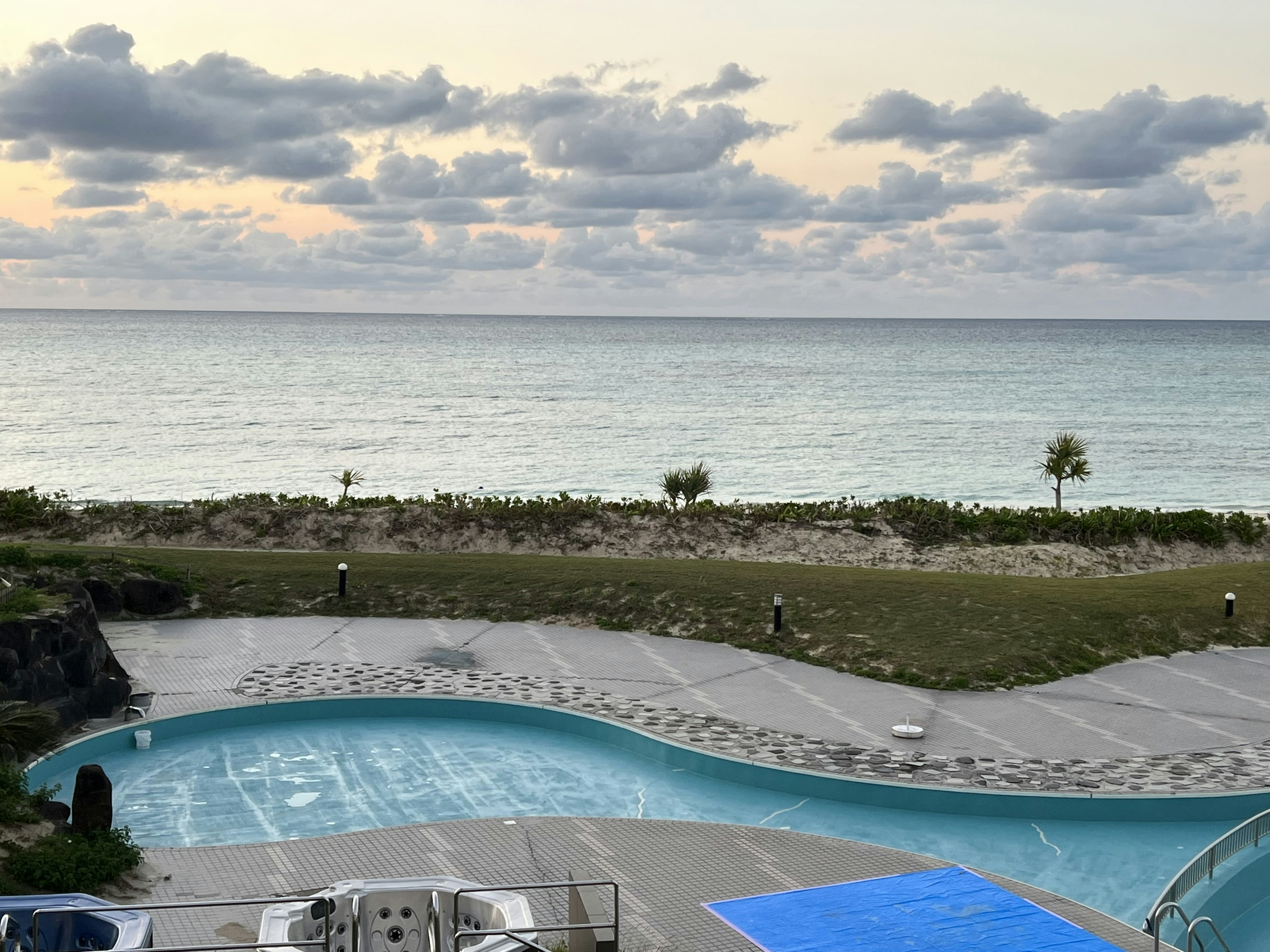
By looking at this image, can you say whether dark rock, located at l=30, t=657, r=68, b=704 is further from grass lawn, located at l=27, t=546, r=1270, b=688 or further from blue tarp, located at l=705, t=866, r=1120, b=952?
blue tarp, located at l=705, t=866, r=1120, b=952

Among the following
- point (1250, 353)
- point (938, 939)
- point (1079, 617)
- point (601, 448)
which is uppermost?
point (1250, 353)

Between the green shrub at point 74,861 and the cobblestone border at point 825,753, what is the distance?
18.6 feet

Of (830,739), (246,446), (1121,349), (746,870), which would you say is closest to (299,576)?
(830,739)

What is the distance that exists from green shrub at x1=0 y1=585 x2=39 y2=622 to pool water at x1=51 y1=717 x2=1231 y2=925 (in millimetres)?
2253

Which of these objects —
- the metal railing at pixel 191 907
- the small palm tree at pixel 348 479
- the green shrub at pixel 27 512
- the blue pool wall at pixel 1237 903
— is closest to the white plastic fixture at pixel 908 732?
the blue pool wall at pixel 1237 903

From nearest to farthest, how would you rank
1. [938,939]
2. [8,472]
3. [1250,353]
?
1. [938,939]
2. [8,472]
3. [1250,353]

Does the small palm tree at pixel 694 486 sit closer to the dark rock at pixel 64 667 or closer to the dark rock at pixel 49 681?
the dark rock at pixel 64 667

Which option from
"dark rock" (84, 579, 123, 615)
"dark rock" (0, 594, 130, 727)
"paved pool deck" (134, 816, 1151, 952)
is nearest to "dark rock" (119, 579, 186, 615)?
"dark rock" (84, 579, 123, 615)

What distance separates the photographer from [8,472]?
172ft

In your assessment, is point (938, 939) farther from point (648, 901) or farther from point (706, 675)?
point (706, 675)

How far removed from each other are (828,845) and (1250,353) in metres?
171

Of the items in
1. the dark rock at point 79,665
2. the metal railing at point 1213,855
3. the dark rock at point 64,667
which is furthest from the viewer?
the dark rock at point 79,665

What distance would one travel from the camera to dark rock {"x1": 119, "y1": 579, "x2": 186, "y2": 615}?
21812mm

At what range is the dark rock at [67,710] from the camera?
50.4 feet
